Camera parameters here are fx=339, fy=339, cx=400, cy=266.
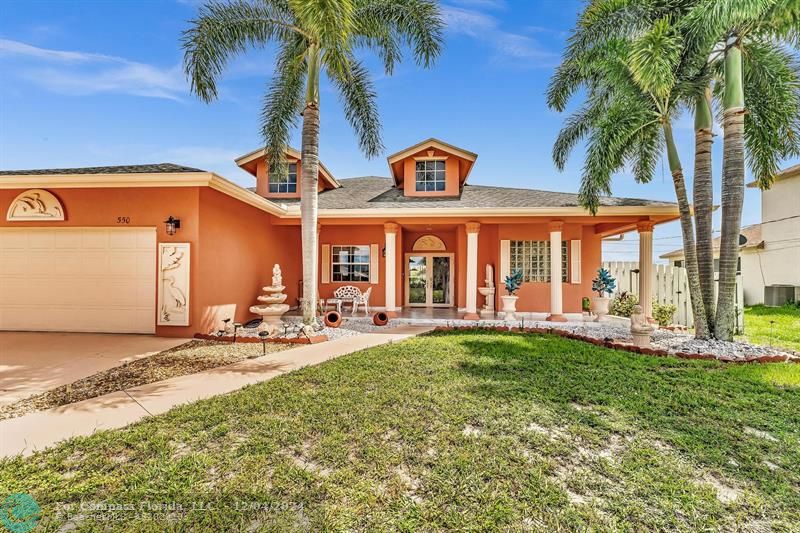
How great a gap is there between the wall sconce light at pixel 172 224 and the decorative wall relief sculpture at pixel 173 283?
0.27 m

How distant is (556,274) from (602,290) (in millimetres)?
1645

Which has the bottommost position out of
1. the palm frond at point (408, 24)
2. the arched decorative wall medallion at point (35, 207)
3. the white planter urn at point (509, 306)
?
the white planter urn at point (509, 306)

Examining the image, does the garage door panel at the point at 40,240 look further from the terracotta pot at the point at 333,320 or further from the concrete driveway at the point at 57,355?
the terracotta pot at the point at 333,320

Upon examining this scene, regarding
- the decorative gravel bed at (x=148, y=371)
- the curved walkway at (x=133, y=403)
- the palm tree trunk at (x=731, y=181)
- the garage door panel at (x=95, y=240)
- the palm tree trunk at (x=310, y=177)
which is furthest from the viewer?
the palm tree trunk at (x=310, y=177)

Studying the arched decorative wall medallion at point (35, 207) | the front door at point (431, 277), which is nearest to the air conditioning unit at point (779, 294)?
the front door at point (431, 277)

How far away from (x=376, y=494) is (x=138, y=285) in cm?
805

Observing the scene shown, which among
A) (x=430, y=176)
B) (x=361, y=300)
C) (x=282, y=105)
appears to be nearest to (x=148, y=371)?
(x=361, y=300)

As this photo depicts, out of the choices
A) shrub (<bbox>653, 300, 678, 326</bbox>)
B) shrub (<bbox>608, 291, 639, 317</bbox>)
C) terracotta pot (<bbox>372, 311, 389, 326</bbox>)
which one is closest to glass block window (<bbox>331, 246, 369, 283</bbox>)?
terracotta pot (<bbox>372, 311, 389, 326</bbox>)

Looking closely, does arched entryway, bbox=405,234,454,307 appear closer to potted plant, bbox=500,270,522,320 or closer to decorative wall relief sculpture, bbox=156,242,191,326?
potted plant, bbox=500,270,522,320

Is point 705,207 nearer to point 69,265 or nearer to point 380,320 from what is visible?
point 380,320

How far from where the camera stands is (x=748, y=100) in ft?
25.9

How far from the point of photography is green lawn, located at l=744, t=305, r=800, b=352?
815 centimetres

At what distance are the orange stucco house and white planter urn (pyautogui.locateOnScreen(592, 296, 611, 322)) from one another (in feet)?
2.00

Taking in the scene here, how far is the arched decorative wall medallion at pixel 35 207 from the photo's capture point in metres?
7.85
